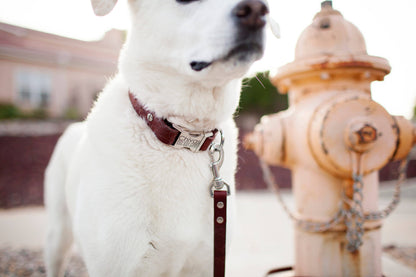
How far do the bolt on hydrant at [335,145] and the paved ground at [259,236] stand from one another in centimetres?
72

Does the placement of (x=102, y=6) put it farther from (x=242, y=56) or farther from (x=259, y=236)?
(x=259, y=236)

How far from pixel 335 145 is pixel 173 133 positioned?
3.30 ft

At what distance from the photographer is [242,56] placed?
124 cm

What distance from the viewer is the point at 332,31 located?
1917 millimetres

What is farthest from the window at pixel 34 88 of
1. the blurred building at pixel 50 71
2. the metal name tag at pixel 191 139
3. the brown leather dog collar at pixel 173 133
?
the metal name tag at pixel 191 139

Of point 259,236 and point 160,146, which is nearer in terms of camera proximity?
point 160,146

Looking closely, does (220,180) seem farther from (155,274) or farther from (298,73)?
(298,73)

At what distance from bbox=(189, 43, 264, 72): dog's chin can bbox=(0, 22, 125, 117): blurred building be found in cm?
1596

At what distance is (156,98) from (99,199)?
1.77 ft

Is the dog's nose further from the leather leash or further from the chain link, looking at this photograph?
the chain link

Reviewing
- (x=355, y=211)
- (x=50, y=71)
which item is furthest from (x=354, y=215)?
(x=50, y=71)

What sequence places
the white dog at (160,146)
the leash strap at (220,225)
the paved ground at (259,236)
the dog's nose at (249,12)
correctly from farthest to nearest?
the paved ground at (259,236)
the leash strap at (220,225)
the white dog at (160,146)
the dog's nose at (249,12)

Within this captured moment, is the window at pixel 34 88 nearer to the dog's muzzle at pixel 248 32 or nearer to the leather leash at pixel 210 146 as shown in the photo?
the leather leash at pixel 210 146

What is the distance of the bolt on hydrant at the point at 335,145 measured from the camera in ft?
5.93
